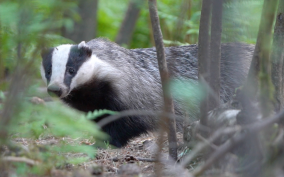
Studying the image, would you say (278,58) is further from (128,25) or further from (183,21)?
(128,25)

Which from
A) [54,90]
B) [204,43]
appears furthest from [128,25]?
[204,43]

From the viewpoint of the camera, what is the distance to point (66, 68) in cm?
400

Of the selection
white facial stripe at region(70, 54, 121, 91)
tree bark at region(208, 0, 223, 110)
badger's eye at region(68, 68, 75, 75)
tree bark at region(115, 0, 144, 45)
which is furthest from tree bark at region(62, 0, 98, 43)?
tree bark at region(208, 0, 223, 110)

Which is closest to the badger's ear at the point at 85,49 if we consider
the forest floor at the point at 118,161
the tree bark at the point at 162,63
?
the forest floor at the point at 118,161

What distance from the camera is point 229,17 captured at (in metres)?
2.97

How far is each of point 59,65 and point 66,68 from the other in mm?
76

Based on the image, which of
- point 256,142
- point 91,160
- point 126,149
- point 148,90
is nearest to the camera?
point 256,142

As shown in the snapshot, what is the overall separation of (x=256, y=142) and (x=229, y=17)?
43.6 inches

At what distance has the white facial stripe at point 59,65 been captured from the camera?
3896 millimetres

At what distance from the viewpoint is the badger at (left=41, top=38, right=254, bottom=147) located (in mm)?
4070

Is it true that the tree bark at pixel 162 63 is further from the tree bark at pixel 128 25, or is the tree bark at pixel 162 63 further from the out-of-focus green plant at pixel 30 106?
the tree bark at pixel 128 25

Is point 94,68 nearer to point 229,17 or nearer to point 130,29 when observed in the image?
point 229,17

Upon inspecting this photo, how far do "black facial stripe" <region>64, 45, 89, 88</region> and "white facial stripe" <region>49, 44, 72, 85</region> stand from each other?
0.04m

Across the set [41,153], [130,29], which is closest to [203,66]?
[41,153]
